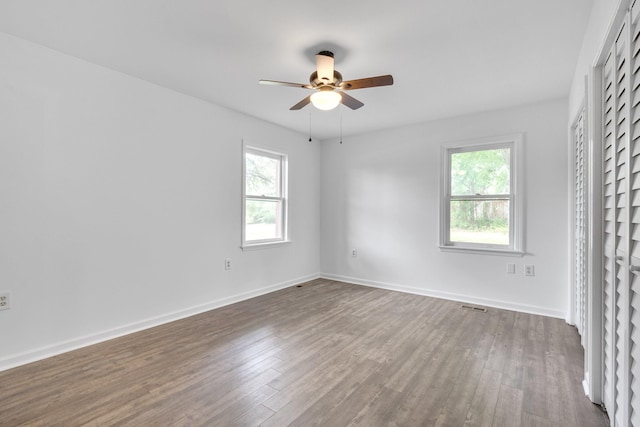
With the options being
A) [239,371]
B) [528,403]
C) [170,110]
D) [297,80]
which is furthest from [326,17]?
[528,403]

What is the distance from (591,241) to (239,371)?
7.96 ft

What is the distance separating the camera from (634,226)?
1300mm

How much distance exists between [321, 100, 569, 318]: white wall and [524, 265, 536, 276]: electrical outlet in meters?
0.04

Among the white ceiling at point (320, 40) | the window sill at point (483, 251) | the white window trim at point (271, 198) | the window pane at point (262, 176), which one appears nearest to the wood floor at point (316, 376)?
the window sill at point (483, 251)

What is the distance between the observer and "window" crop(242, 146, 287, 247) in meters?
4.27

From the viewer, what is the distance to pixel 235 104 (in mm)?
3717

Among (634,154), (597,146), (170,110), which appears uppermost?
(170,110)

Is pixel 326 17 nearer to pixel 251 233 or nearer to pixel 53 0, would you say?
pixel 53 0

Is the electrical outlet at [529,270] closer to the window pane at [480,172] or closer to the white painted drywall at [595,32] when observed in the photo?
the window pane at [480,172]

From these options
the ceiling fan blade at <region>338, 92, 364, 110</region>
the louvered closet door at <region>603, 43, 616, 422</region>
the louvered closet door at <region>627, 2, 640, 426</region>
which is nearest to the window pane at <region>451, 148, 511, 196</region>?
the ceiling fan blade at <region>338, 92, 364, 110</region>

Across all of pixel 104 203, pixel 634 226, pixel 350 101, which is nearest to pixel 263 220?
pixel 104 203

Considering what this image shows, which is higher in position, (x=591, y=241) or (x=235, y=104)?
(x=235, y=104)

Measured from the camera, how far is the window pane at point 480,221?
12.7 ft

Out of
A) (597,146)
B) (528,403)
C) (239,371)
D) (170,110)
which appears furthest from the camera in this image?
(170,110)
